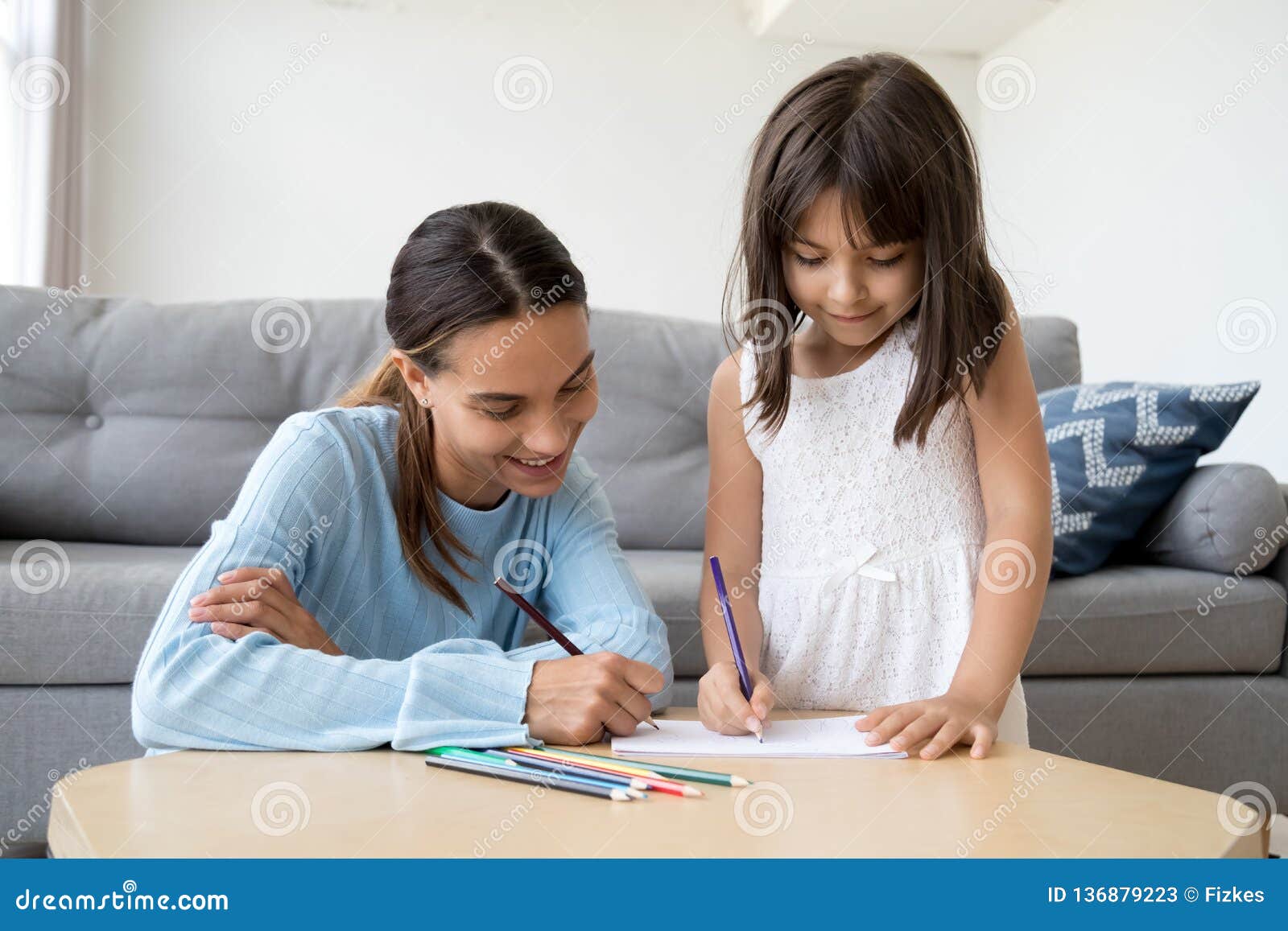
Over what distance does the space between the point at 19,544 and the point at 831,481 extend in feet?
5.37

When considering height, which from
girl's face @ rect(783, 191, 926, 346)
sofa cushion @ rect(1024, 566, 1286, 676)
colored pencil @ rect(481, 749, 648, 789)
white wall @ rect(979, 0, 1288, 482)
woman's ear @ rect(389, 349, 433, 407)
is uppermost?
white wall @ rect(979, 0, 1288, 482)

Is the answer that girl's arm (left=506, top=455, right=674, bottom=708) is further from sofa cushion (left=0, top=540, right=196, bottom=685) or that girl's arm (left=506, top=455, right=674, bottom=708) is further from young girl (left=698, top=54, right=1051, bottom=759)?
sofa cushion (left=0, top=540, right=196, bottom=685)

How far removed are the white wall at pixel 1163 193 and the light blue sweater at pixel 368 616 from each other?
3.23m

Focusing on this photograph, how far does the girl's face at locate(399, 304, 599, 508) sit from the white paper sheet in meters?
0.31

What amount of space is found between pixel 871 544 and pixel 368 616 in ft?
1.84

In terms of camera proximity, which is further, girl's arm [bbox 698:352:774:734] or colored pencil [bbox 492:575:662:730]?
girl's arm [bbox 698:352:774:734]

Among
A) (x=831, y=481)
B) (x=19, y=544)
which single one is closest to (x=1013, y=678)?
(x=831, y=481)

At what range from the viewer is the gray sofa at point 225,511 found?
1.84m

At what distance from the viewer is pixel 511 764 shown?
783mm

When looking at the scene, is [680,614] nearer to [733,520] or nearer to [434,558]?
[733,520]

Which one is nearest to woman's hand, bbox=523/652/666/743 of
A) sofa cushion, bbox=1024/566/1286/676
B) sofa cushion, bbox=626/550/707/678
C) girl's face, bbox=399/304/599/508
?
girl's face, bbox=399/304/599/508

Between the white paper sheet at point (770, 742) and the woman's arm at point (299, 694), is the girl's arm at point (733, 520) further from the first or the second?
the woman's arm at point (299, 694)

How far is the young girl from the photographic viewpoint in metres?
1.12

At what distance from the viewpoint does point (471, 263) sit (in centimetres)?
116
